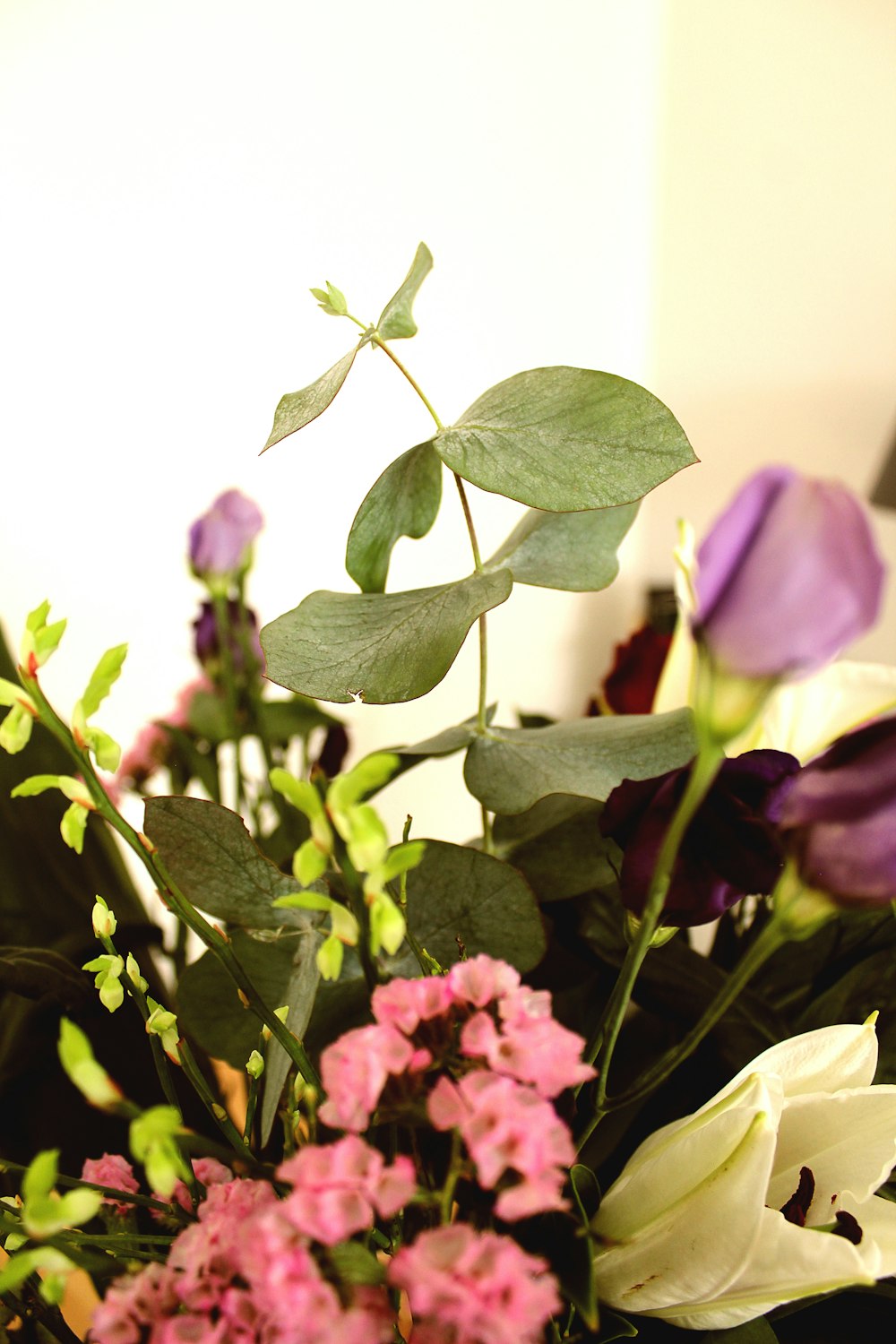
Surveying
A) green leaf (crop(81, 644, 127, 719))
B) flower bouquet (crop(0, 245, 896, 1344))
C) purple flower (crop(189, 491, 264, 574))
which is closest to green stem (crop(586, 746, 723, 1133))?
flower bouquet (crop(0, 245, 896, 1344))

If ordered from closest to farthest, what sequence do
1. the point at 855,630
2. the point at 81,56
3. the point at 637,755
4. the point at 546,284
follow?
the point at 855,630
the point at 637,755
the point at 81,56
the point at 546,284

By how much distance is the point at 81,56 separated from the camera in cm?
50

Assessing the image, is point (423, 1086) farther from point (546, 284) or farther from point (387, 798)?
point (546, 284)

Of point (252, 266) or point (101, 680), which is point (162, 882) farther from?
point (252, 266)

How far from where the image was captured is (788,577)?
0.50ft

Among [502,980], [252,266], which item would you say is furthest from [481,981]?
[252,266]

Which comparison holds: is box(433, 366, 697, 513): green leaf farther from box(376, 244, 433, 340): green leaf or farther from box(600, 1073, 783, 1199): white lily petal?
box(600, 1073, 783, 1199): white lily petal

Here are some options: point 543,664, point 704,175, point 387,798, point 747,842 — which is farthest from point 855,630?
point 704,175

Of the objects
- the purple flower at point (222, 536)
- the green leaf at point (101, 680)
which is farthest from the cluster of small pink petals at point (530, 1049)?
the purple flower at point (222, 536)

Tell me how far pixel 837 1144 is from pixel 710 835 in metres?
0.10

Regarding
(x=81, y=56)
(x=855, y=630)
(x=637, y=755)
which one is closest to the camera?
(x=855, y=630)

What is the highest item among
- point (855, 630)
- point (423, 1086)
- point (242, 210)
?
point (242, 210)

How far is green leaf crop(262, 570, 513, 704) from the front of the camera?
11.1 inches

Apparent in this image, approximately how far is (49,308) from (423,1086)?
1.58 ft
